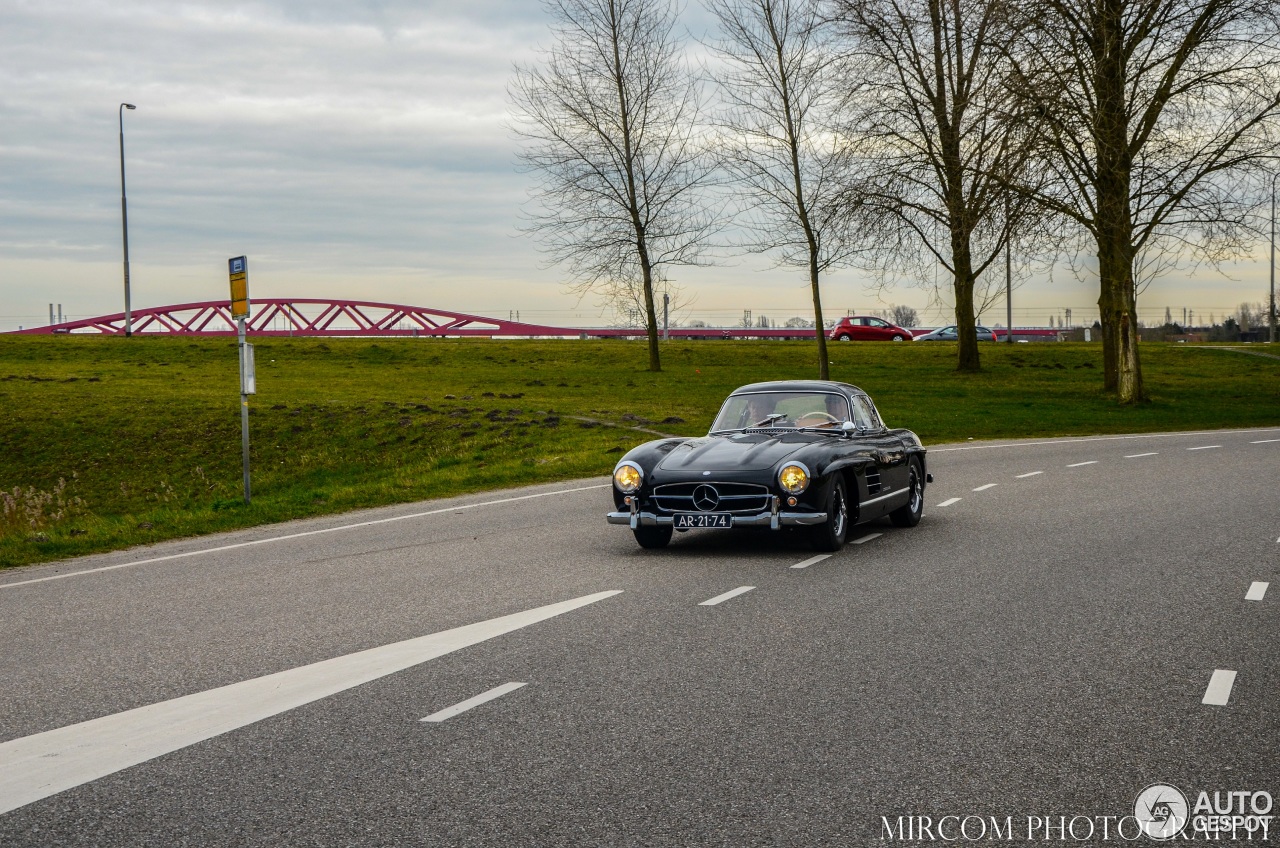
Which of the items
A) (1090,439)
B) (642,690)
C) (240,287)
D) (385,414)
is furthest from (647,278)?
(642,690)

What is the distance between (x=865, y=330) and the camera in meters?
63.0

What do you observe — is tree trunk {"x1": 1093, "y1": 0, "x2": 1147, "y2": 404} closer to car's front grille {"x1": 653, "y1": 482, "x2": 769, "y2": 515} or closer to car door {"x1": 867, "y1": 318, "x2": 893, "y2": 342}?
car's front grille {"x1": 653, "y1": 482, "x2": 769, "y2": 515}

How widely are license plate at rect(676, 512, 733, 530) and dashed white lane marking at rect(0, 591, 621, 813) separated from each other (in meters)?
3.09

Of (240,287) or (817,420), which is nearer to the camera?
(817,420)

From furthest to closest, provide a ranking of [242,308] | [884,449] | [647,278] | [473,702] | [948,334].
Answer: [948,334] < [647,278] < [242,308] < [884,449] < [473,702]

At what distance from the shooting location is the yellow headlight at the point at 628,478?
10141mm

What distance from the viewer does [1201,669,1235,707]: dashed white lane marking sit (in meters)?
5.48

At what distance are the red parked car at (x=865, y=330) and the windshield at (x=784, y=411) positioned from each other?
51.2 m

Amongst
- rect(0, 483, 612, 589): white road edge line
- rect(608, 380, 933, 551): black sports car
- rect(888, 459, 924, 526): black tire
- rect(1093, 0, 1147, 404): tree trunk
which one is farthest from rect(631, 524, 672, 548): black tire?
rect(1093, 0, 1147, 404): tree trunk

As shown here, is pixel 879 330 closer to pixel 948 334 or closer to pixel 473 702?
pixel 948 334

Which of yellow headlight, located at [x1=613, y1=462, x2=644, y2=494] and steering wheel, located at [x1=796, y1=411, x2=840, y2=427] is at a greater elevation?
steering wheel, located at [x1=796, y1=411, x2=840, y2=427]

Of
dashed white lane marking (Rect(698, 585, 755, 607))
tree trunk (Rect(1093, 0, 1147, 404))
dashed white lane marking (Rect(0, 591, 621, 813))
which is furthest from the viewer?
tree trunk (Rect(1093, 0, 1147, 404))

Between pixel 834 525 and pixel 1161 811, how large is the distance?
588cm

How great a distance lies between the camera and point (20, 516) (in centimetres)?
1600
